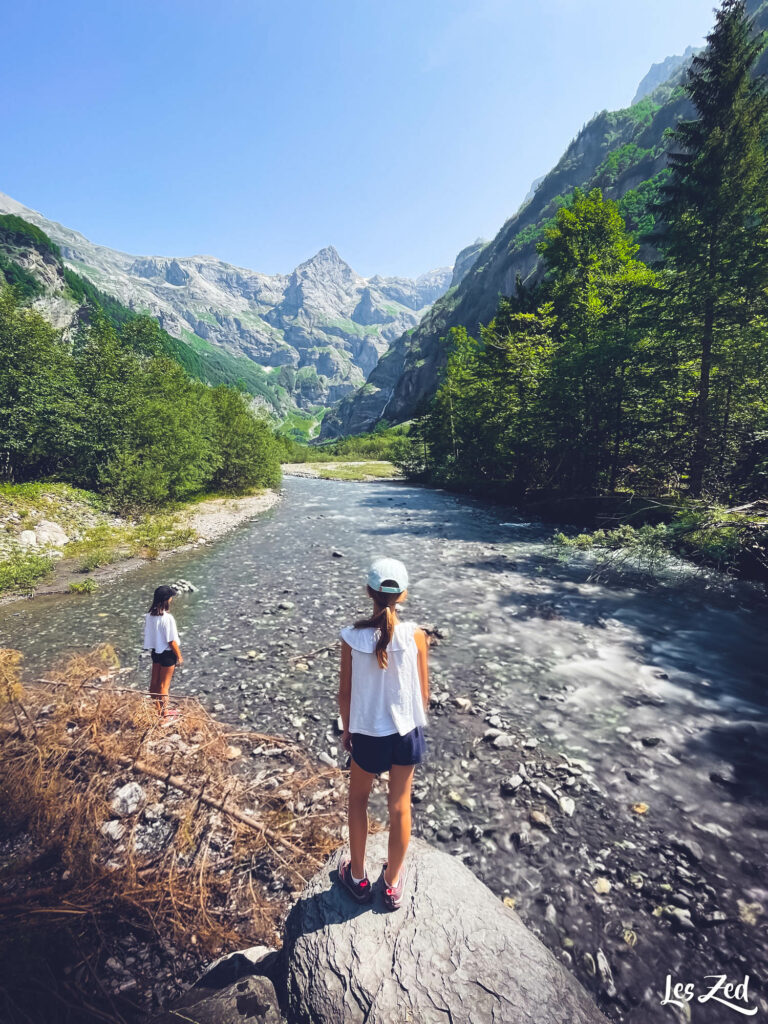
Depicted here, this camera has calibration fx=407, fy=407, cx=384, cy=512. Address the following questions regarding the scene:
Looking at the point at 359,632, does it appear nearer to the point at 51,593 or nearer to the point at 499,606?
the point at 499,606

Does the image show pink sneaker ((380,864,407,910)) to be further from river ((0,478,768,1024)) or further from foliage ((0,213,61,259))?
foliage ((0,213,61,259))

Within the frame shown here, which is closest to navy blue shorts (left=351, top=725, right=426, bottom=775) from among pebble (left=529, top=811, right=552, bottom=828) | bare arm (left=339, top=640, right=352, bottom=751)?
bare arm (left=339, top=640, right=352, bottom=751)

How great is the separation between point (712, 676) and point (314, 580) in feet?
43.7

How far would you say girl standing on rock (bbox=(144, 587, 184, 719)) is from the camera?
7.70m

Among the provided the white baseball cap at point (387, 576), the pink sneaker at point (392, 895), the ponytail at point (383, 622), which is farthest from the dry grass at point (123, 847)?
the white baseball cap at point (387, 576)

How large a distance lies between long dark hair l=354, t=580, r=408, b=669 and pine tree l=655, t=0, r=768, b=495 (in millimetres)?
21788

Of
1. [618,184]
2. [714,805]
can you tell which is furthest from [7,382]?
[618,184]

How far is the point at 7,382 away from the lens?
2531cm

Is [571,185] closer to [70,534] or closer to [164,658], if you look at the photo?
[70,534]

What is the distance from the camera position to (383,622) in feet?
12.6

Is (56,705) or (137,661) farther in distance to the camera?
(137,661)

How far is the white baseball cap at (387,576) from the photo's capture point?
12.8 feet

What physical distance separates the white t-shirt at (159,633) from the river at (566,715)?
2.13 m

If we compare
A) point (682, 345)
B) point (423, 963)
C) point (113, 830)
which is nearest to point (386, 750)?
point (423, 963)
